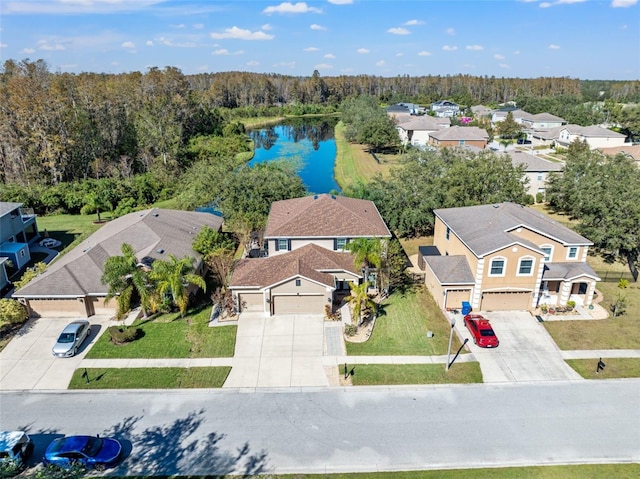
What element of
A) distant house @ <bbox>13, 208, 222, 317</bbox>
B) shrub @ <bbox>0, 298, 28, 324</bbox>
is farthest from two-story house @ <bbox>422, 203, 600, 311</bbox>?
shrub @ <bbox>0, 298, 28, 324</bbox>

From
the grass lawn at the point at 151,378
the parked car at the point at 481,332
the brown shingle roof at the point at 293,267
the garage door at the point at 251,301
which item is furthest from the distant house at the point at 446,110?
the grass lawn at the point at 151,378

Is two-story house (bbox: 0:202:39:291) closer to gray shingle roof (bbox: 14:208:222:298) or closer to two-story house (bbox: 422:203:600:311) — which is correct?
gray shingle roof (bbox: 14:208:222:298)

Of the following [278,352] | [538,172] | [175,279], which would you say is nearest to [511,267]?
[278,352]

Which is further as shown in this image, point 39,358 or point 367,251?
point 367,251

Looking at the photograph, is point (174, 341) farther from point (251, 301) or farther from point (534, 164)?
point (534, 164)

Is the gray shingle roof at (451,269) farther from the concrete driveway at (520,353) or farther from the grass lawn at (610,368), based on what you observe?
the grass lawn at (610,368)
